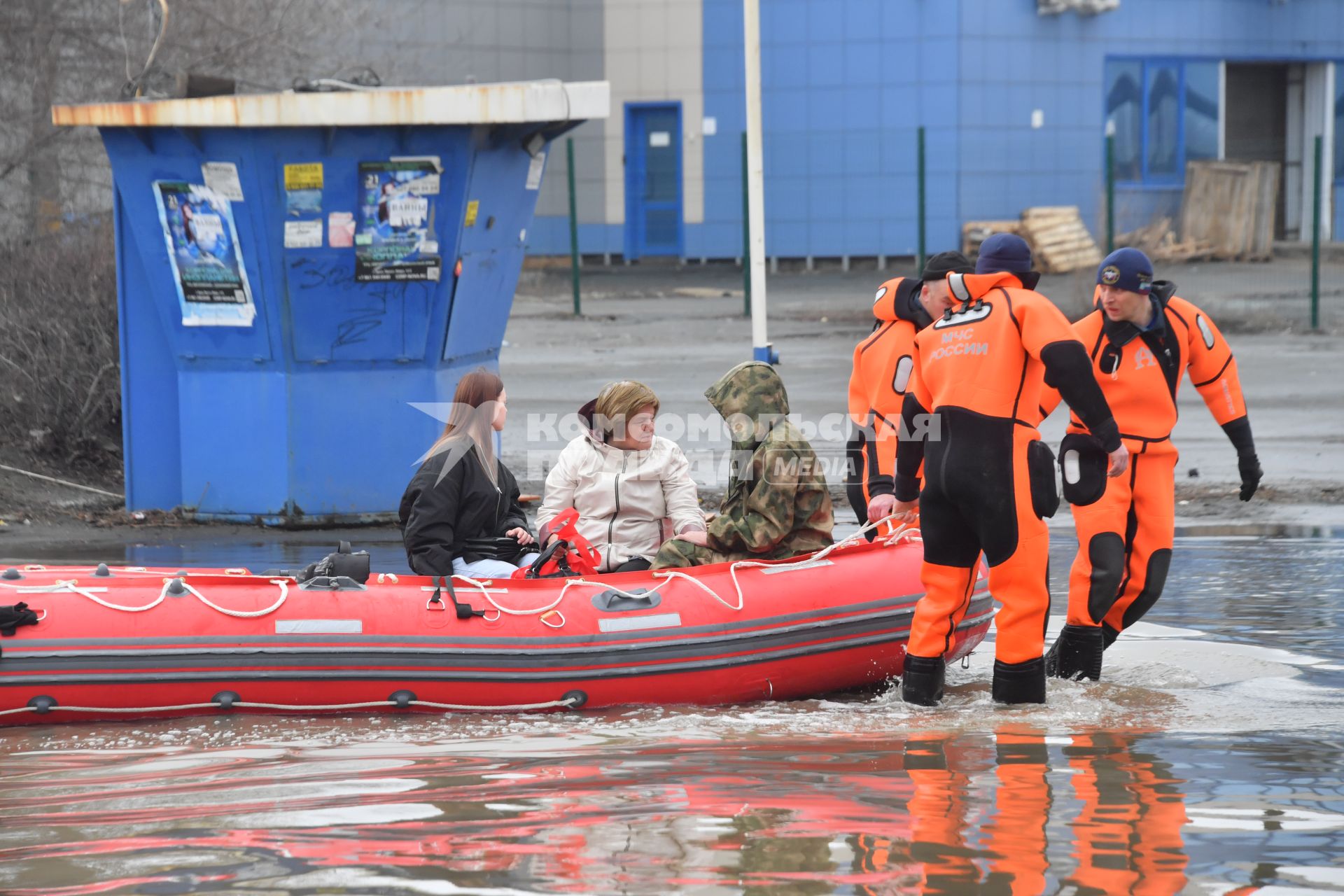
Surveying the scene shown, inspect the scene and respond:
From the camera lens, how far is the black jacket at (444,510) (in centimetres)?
614

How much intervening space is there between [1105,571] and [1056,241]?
670 inches

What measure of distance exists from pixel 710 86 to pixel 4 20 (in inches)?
500

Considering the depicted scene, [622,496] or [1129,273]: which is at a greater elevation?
[1129,273]

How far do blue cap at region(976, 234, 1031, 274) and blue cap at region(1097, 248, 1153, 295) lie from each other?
42cm

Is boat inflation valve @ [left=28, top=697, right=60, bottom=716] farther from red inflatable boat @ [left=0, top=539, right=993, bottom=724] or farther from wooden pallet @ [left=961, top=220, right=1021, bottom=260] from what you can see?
wooden pallet @ [left=961, top=220, right=1021, bottom=260]

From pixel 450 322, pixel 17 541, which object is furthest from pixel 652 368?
pixel 17 541

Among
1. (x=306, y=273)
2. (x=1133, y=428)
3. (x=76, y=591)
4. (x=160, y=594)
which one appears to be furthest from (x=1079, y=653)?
(x=306, y=273)

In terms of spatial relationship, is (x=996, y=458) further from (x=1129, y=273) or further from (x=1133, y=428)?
(x=1129, y=273)

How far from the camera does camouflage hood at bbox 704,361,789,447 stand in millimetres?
6137

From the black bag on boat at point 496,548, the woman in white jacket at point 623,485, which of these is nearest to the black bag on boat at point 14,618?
the black bag on boat at point 496,548

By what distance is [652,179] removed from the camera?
25359 millimetres

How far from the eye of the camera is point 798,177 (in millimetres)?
23250

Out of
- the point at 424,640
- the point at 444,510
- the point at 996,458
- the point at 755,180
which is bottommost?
the point at 424,640

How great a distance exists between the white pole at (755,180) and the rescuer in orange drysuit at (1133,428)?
13.8 feet
